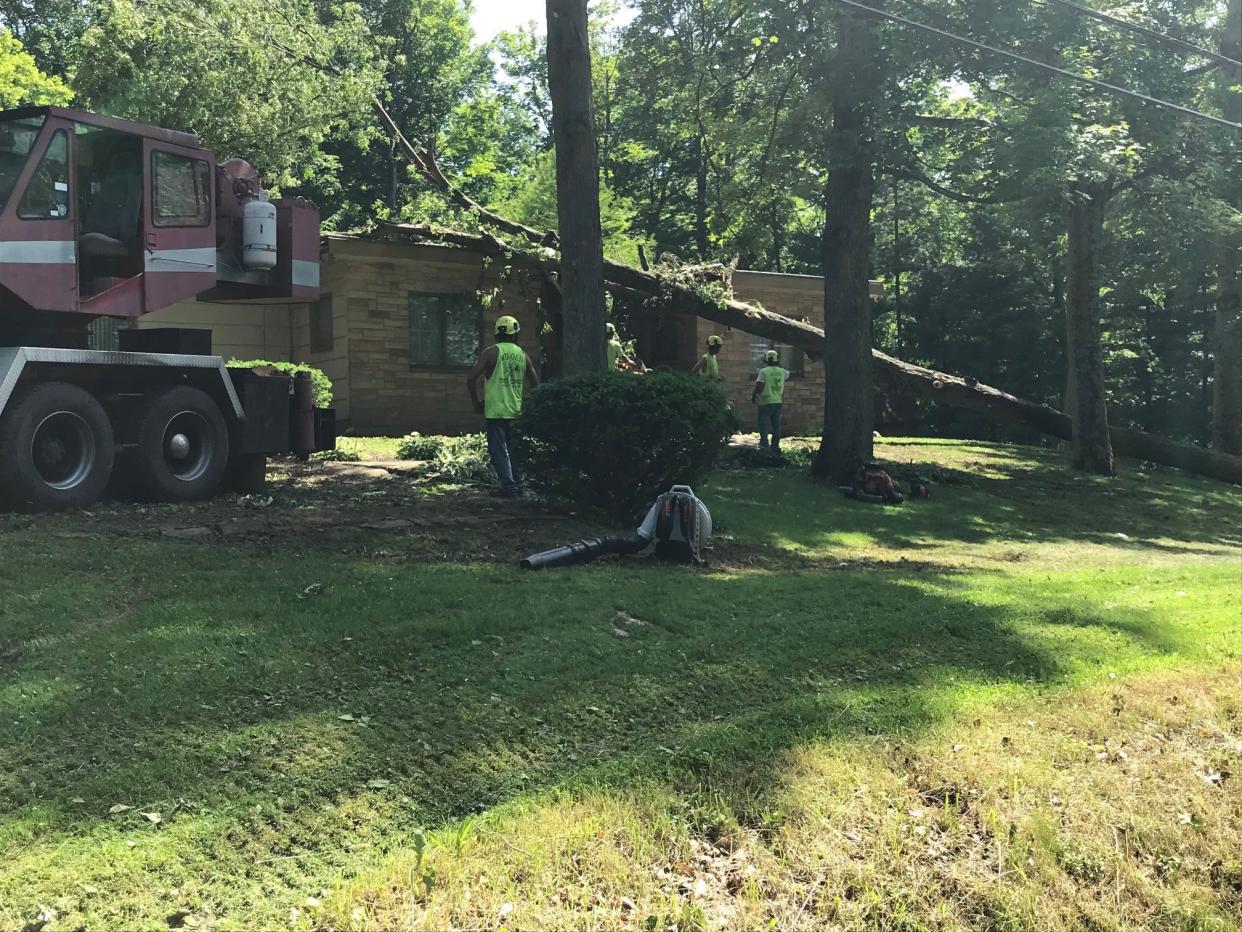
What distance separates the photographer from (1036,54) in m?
16.4

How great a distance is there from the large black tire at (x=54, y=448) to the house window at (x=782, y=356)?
54.0ft

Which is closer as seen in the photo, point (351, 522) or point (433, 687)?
point (433, 687)

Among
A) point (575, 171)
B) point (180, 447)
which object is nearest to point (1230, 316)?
point (575, 171)

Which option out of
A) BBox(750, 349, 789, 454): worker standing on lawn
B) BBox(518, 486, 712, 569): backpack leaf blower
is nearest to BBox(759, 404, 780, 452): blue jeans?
BBox(750, 349, 789, 454): worker standing on lawn

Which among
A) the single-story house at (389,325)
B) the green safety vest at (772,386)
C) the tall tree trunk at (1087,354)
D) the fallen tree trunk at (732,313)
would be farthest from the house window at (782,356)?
the green safety vest at (772,386)

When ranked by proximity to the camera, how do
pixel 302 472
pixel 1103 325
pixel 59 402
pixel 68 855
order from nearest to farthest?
pixel 68 855, pixel 59 402, pixel 302 472, pixel 1103 325

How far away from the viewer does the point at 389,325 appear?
778 inches

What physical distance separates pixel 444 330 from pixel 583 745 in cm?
1628

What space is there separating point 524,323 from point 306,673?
1653cm

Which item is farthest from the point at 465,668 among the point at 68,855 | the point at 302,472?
the point at 302,472

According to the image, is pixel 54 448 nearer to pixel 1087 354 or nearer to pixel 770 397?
pixel 770 397

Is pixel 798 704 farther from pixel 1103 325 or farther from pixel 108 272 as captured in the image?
pixel 1103 325

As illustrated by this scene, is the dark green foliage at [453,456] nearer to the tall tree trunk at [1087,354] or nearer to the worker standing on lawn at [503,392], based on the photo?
the worker standing on lawn at [503,392]

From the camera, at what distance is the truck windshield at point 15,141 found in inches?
353
